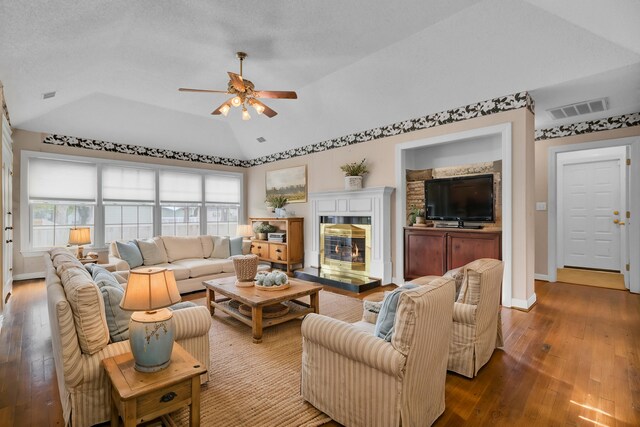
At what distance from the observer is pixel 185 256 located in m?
5.38

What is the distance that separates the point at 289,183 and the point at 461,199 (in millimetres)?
3915

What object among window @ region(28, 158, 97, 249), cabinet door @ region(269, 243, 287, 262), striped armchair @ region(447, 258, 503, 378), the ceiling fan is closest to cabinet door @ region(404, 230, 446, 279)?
striped armchair @ region(447, 258, 503, 378)

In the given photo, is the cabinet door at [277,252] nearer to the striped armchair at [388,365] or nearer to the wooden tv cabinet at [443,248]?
the wooden tv cabinet at [443,248]

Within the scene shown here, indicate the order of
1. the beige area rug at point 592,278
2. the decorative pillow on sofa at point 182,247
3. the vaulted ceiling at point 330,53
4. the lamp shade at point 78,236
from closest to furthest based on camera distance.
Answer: the vaulted ceiling at point 330,53, the lamp shade at point 78,236, the beige area rug at point 592,278, the decorative pillow on sofa at point 182,247

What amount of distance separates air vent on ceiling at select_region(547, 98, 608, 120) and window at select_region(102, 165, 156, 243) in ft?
25.2

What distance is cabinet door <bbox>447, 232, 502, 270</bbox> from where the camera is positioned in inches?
167

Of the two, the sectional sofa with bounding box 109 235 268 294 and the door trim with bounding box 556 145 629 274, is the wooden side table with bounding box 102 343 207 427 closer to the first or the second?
the sectional sofa with bounding box 109 235 268 294

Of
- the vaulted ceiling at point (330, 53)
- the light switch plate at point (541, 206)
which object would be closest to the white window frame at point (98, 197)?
the vaulted ceiling at point (330, 53)

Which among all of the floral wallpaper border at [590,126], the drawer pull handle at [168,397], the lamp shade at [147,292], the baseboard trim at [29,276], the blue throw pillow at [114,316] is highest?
the floral wallpaper border at [590,126]

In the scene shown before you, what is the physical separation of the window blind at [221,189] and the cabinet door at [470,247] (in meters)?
5.68

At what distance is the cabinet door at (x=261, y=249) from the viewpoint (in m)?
7.03

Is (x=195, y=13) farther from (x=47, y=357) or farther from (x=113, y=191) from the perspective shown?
(x=113, y=191)

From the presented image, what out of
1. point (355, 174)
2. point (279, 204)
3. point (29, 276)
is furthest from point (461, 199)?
point (29, 276)

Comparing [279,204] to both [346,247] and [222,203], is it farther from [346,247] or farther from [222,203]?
[346,247]
